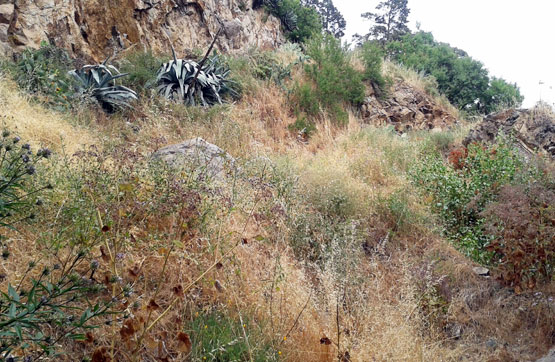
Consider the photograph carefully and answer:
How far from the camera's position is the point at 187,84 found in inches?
320

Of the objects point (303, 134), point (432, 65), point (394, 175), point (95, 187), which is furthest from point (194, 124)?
point (432, 65)

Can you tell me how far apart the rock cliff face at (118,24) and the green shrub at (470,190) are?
718 cm

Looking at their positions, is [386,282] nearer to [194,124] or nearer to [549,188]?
[549,188]

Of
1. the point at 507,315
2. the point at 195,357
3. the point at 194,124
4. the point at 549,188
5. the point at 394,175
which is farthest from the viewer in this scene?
the point at 194,124

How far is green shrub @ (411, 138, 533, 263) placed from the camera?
448cm

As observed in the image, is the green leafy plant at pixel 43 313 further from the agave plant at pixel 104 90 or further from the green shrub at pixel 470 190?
the agave plant at pixel 104 90

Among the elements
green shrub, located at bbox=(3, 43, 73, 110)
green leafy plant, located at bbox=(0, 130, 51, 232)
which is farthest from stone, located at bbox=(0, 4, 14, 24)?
green leafy plant, located at bbox=(0, 130, 51, 232)

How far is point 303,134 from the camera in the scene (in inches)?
328

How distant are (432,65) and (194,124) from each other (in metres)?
13.5

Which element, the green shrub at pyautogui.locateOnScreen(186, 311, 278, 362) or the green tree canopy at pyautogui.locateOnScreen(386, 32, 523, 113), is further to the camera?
the green tree canopy at pyautogui.locateOnScreen(386, 32, 523, 113)

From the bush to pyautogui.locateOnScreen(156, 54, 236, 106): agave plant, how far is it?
5.74 feet

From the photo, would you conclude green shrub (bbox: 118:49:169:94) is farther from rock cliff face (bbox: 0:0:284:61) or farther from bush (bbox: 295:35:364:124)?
bush (bbox: 295:35:364:124)

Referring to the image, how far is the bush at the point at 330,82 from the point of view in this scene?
927cm

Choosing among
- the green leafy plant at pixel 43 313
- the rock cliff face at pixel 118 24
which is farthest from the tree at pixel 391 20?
the green leafy plant at pixel 43 313
